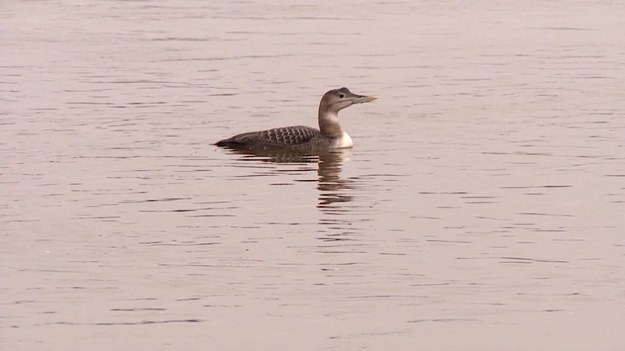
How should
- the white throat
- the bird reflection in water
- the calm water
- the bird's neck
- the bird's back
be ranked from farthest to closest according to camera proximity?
the bird's neck, the white throat, the bird's back, the bird reflection in water, the calm water

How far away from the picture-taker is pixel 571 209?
51.5 feet

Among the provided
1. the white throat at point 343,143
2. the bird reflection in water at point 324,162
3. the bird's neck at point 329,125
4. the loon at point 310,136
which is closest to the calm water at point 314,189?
the bird reflection in water at point 324,162

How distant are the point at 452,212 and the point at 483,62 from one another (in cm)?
1263

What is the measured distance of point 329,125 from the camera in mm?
20891

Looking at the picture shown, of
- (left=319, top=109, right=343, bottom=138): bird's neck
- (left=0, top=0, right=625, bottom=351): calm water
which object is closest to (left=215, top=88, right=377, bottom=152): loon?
(left=319, top=109, right=343, bottom=138): bird's neck

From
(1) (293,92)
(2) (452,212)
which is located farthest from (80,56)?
(2) (452,212)

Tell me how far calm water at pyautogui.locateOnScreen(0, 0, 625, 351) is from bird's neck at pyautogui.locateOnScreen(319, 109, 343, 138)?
453 mm

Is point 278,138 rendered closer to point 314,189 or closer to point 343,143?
point 343,143

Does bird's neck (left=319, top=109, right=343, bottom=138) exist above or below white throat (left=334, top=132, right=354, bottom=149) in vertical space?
above

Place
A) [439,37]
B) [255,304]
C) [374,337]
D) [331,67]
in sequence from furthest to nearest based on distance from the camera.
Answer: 1. [439,37]
2. [331,67]
3. [255,304]
4. [374,337]

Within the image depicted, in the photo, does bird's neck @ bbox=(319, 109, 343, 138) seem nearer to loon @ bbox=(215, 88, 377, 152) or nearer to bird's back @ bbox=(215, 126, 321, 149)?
loon @ bbox=(215, 88, 377, 152)

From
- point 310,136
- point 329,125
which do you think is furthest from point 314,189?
point 329,125

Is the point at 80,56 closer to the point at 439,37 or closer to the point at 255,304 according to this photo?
the point at 439,37

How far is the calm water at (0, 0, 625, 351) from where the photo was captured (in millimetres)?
11500
